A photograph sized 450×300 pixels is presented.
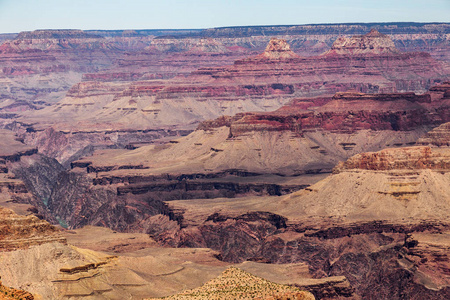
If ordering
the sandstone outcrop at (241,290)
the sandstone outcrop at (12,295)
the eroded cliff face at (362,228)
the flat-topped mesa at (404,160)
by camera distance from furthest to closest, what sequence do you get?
the flat-topped mesa at (404,160)
the eroded cliff face at (362,228)
the sandstone outcrop at (241,290)
the sandstone outcrop at (12,295)

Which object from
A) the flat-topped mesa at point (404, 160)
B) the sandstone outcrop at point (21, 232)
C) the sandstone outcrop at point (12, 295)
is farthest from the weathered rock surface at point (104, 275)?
the flat-topped mesa at point (404, 160)

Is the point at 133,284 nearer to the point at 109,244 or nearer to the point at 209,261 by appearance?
the point at 209,261

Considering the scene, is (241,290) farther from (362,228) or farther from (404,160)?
(404,160)

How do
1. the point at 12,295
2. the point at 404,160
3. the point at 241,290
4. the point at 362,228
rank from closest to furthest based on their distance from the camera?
the point at 12,295, the point at 241,290, the point at 362,228, the point at 404,160

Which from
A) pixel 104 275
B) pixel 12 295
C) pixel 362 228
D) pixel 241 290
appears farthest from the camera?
pixel 362 228

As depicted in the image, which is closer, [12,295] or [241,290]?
[12,295]

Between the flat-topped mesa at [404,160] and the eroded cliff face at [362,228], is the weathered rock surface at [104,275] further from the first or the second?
the flat-topped mesa at [404,160]

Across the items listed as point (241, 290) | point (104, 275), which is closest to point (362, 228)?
point (104, 275)

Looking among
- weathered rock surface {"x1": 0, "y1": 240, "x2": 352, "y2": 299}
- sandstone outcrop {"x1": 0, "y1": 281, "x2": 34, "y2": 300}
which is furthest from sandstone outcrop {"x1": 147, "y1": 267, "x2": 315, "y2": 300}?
sandstone outcrop {"x1": 0, "y1": 281, "x2": 34, "y2": 300}

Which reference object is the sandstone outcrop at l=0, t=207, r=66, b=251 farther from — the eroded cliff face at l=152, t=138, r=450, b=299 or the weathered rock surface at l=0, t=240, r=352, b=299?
the eroded cliff face at l=152, t=138, r=450, b=299
